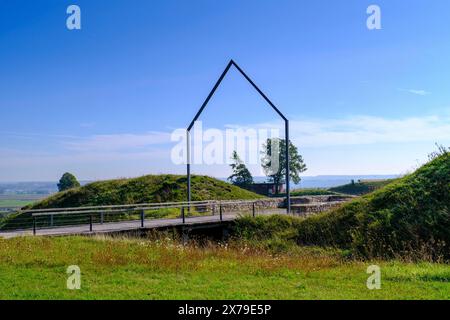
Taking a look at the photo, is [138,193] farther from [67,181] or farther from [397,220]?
[397,220]

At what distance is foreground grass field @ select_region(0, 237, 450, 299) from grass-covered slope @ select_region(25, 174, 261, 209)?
2656cm

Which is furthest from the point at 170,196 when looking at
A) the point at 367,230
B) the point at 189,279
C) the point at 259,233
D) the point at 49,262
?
the point at 189,279

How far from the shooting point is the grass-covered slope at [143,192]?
43219mm

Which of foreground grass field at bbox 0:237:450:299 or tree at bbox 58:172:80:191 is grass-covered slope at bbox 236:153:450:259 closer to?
foreground grass field at bbox 0:237:450:299

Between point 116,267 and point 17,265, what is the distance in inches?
114

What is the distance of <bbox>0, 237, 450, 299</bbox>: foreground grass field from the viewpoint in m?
A: 9.95

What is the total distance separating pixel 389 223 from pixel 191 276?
40.8 feet

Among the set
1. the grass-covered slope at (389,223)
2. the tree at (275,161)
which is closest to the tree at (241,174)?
the tree at (275,161)

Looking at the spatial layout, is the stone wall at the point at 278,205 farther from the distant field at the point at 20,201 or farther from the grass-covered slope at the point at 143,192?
the distant field at the point at 20,201

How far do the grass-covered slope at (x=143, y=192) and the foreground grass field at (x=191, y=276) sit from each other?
2656 cm

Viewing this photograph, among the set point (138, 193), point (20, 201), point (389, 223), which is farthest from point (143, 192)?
point (20, 201)

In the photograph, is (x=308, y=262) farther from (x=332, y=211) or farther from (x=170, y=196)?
(x=170, y=196)

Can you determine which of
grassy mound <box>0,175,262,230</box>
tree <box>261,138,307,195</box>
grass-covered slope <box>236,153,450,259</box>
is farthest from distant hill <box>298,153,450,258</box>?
tree <box>261,138,307,195</box>

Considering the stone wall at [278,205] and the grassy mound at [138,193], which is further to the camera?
the grassy mound at [138,193]
